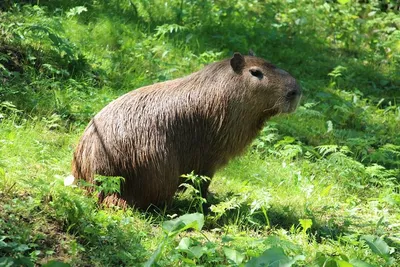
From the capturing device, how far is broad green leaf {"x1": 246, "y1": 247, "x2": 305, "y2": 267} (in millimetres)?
4246

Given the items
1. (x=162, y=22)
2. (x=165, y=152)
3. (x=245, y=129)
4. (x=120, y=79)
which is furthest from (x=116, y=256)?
(x=162, y=22)

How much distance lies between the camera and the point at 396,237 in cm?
593

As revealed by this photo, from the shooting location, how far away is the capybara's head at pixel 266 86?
6.25m

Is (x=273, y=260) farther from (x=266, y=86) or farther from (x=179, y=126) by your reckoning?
(x=266, y=86)

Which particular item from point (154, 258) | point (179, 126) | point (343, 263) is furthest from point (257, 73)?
point (154, 258)

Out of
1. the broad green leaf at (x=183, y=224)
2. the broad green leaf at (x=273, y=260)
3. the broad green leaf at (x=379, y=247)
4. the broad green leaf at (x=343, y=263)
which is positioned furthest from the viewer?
the broad green leaf at (x=379, y=247)

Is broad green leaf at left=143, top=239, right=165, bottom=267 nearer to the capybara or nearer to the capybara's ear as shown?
the capybara

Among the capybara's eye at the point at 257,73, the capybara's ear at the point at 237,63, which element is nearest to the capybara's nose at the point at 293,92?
the capybara's eye at the point at 257,73

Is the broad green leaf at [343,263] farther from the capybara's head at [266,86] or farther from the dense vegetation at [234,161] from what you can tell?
the capybara's head at [266,86]

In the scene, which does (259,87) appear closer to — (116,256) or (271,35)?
(116,256)

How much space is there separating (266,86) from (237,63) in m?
0.33

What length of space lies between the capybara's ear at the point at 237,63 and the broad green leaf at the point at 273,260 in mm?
2297

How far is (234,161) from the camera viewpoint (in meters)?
7.31

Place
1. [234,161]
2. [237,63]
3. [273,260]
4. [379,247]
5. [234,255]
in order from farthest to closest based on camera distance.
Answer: [234,161] → [237,63] → [379,247] → [234,255] → [273,260]
